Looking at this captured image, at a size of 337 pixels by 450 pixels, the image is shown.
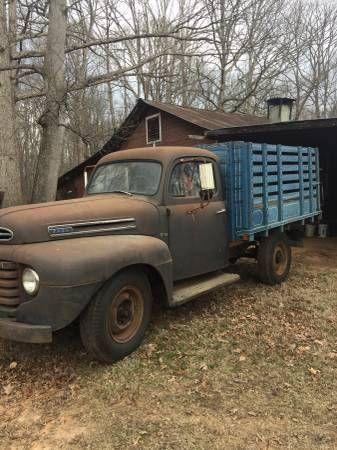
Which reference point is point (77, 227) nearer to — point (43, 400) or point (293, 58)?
point (43, 400)

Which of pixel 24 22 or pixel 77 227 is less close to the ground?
A: pixel 24 22

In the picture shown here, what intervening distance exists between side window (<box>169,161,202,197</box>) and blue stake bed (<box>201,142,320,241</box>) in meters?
0.75

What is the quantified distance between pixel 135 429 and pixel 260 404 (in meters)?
A: 1.12

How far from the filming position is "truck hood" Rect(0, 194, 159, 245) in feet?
15.2

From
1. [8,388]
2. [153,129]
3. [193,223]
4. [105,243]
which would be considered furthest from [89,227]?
[153,129]

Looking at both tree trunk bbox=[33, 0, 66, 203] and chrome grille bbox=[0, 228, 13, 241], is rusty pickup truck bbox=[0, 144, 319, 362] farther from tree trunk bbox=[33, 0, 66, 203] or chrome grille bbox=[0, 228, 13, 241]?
tree trunk bbox=[33, 0, 66, 203]

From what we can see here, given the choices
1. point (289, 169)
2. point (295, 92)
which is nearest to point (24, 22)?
point (289, 169)

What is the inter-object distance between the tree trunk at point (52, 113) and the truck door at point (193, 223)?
19.0ft

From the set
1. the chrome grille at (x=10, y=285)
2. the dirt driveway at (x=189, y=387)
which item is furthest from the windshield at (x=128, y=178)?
the chrome grille at (x=10, y=285)

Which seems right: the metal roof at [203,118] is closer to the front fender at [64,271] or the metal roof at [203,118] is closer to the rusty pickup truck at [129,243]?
the rusty pickup truck at [129,243]

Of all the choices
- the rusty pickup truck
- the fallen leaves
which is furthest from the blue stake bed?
the fallen leaves

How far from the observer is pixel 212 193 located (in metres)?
6.54

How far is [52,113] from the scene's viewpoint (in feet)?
36.0

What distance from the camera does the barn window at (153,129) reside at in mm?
17438
